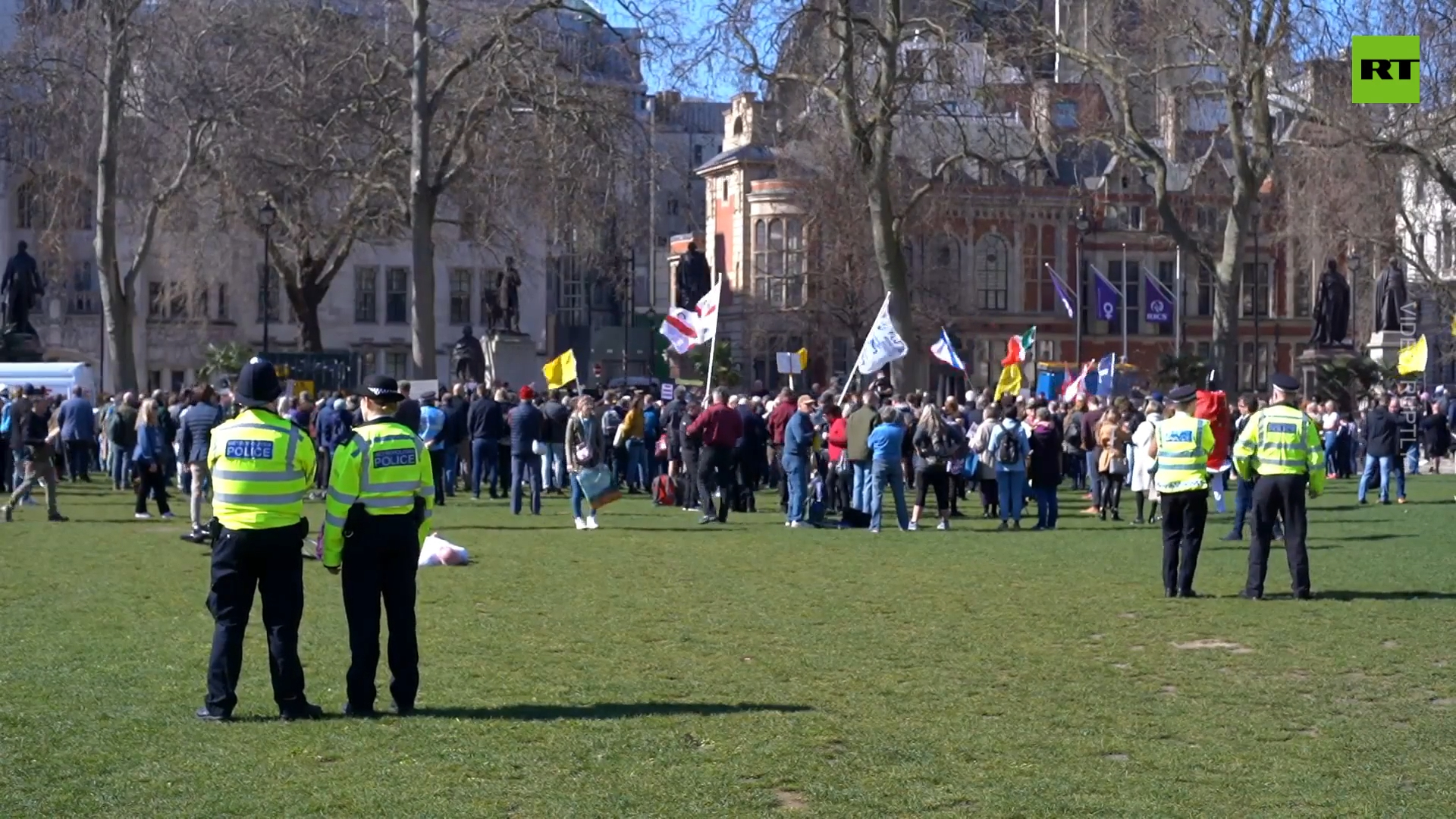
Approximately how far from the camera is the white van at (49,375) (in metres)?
43.3

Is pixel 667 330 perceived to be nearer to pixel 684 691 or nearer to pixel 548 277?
pixel 684 691

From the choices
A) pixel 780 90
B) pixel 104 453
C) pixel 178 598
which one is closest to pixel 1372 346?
pixel 780 90

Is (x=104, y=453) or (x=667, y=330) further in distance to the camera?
(x=104, y=453)

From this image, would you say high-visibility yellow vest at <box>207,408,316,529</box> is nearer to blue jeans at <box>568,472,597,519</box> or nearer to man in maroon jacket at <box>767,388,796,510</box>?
blue jeans at <box>568,472,597,519</box>

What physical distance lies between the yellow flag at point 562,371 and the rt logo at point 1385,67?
13.8 metres

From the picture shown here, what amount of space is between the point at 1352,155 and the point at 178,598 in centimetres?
3685

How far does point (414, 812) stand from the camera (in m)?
7.96

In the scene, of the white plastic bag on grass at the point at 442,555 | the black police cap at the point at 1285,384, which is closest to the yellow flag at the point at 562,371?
the white plastic bag on grass at the point at 442,555

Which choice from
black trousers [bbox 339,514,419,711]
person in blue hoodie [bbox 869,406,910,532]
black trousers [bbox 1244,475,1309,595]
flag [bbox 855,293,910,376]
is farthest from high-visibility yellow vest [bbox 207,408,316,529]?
flag [bbox 855,293,910,376]

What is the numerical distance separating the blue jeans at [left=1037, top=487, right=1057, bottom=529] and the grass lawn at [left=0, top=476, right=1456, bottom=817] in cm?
632

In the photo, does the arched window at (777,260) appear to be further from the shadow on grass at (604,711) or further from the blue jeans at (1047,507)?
the shadow on grass at (604,711)

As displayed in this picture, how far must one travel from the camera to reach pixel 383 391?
10555 millimetres

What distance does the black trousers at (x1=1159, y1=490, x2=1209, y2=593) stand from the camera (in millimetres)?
16141

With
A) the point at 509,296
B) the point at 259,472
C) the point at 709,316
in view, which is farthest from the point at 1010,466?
the point at 509,296
